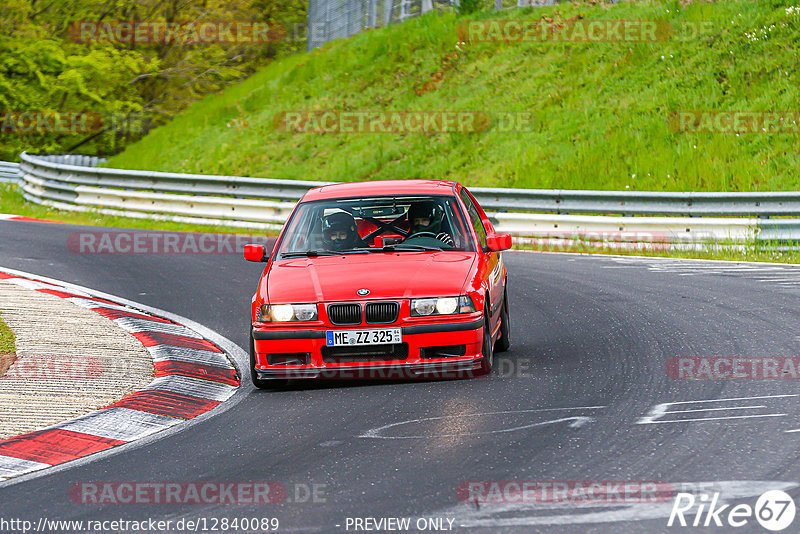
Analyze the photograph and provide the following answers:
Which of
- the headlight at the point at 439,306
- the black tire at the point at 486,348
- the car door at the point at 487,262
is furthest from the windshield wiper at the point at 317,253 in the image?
the black tire at the point at 486,348

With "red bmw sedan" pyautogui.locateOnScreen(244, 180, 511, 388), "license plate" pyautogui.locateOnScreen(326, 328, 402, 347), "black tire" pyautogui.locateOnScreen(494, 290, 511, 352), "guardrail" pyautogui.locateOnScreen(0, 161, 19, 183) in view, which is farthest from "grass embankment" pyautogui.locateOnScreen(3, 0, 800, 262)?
"license plate" pyautogui.locateOnScreen(326, 328, 402, 347)

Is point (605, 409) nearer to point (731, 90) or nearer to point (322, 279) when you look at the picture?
point (322, 279)

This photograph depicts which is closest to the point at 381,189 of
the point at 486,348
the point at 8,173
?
the point at 486,348

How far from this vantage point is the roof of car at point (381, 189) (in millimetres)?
8891

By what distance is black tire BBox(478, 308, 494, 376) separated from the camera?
7.61 m

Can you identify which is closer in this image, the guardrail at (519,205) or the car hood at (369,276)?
the car hood at (369,276)

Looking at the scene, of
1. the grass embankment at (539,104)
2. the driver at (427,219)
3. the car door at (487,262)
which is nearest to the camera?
the car door at (487,262)

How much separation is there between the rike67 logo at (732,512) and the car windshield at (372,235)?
160 inches

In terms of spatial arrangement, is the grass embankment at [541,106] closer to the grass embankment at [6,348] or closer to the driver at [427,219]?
the driver at [427,219]

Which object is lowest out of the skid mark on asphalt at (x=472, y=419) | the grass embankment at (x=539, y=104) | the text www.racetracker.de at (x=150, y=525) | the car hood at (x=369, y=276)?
the text www.racetracker.de at (x=150, y=525)

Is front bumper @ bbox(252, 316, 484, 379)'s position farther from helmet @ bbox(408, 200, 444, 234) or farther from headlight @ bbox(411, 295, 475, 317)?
helmet @ bbox(408, 200, 444, 234)

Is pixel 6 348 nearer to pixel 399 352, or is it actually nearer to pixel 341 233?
pixel 341 233

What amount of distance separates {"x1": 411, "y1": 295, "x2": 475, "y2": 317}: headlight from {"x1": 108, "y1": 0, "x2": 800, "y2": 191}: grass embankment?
13.0 m

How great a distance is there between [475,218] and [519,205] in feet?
29.8
